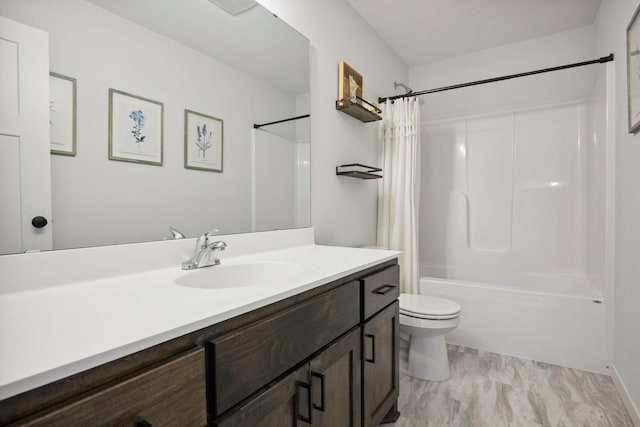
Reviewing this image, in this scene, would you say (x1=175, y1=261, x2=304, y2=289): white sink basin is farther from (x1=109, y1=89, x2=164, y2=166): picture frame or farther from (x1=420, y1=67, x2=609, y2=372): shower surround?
(x1=420, y1=67, x2=609, y2=372): shower surround

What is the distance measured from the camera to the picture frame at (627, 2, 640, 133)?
152 centimetres

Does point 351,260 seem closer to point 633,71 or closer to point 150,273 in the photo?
point 150,273

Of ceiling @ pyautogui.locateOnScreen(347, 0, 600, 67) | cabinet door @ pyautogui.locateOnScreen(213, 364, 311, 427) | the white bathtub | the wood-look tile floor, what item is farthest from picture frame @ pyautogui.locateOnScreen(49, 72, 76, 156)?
the white bathtub

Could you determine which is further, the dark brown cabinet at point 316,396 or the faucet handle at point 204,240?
the faucet handle at point 204,240

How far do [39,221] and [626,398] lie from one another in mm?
2576

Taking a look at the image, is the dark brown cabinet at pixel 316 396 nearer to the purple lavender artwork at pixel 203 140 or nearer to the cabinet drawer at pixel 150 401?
the cabinet drawer at pixel 150 401

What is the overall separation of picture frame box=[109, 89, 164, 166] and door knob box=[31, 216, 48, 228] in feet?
0.79

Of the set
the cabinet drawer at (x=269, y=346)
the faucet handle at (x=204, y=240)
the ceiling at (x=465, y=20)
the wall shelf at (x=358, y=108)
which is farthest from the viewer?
the ceiling at (x=465, y=20)

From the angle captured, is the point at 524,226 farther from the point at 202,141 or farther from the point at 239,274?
the point at 202,141

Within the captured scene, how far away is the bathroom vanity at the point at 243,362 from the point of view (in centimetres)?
48

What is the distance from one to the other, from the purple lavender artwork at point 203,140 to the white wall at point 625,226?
195cm

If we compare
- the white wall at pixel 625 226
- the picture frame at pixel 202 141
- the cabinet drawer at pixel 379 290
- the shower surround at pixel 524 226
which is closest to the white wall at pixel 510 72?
the shower surround at pixel 524 226

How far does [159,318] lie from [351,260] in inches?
31.2

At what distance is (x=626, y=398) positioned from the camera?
64.6 inches
